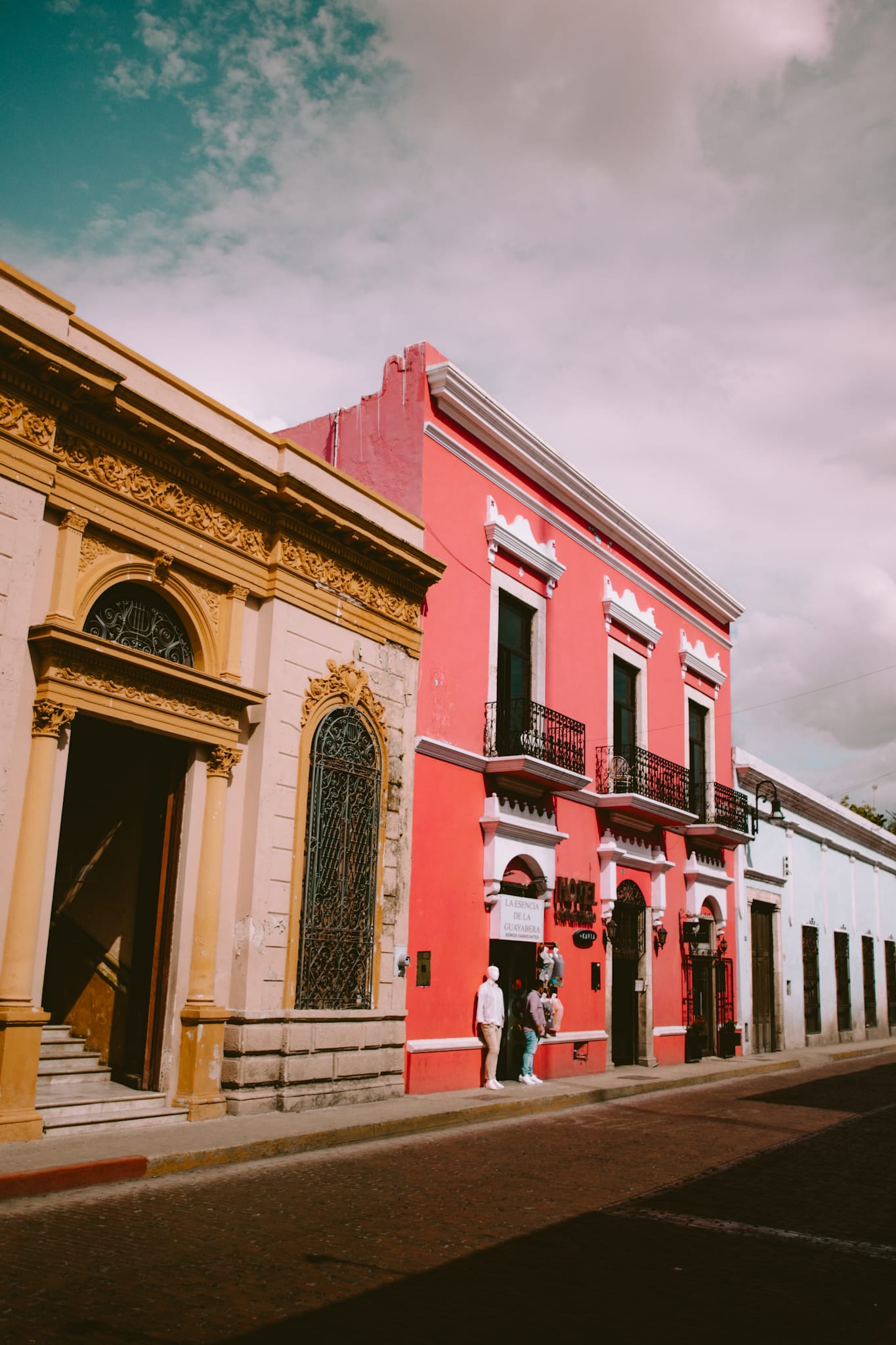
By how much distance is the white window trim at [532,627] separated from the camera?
16.0 metres

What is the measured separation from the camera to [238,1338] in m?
4.79

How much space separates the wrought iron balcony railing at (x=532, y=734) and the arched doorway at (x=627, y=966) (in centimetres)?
313

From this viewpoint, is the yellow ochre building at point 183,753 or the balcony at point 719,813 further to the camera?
the balcony at point 719,813

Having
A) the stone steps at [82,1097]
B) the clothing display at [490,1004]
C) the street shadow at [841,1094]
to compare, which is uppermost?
the clothing display at [490,1004]

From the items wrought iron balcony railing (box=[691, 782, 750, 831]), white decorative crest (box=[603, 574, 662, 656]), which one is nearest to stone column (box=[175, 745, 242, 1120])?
white decorative crest (box=[603, 574, 662, 656])

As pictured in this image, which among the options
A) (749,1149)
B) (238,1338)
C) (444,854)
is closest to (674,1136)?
(749,1149)

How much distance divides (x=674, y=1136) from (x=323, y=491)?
7930 mm

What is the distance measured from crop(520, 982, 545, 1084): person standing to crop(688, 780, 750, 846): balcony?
690cm

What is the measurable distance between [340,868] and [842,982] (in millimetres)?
21724

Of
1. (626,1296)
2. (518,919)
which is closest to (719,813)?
(518,919)

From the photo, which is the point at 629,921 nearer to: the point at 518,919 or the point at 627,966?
the point at 627,966

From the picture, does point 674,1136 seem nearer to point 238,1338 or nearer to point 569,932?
point 569,932

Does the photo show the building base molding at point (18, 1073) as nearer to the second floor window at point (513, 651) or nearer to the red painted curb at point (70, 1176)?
the red painted curb at point (70, 1176)

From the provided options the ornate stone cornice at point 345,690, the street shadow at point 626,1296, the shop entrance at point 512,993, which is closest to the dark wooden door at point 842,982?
the shop entrance at point 512,993
